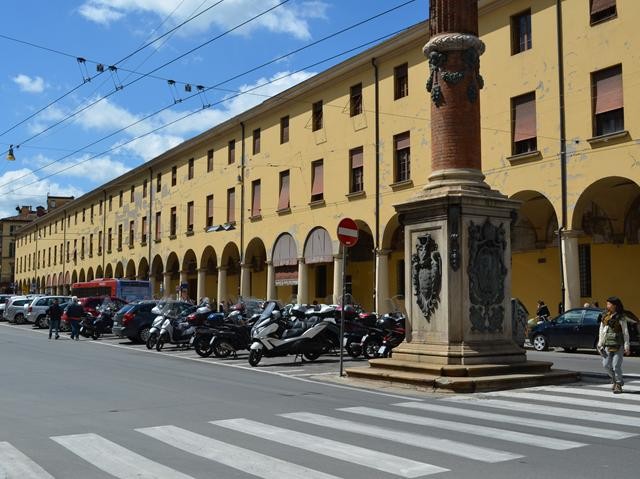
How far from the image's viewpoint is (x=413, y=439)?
25.1 feet

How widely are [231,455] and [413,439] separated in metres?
1.97

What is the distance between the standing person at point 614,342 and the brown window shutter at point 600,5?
15.1 m

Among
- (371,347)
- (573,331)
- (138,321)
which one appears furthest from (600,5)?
(138,321)

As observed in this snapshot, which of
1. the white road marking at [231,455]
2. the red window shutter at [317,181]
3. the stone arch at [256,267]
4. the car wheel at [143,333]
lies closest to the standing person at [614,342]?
the white road marking at [231,455]

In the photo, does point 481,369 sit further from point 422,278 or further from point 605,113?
point 605,113

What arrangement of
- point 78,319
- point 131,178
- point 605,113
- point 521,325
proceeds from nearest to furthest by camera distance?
point 521,325 < point 605,113 < point 78,319 < point 131,178

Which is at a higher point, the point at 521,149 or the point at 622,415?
the point at 521,149

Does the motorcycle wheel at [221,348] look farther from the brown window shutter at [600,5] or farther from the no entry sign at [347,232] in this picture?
the brown window shutter at [600,5]

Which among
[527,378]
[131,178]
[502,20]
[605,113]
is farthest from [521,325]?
[131,178]

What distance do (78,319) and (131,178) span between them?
113ft

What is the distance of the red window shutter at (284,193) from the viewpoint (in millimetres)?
38969

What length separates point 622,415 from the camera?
9281 mm

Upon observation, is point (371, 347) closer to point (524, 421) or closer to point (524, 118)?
point (524, 421)

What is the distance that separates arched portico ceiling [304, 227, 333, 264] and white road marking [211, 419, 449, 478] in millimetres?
26549
